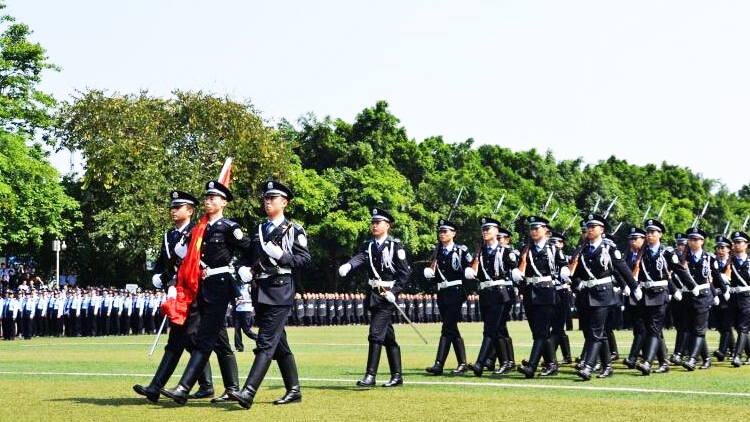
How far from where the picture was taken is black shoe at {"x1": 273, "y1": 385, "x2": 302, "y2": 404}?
1207 centimetres

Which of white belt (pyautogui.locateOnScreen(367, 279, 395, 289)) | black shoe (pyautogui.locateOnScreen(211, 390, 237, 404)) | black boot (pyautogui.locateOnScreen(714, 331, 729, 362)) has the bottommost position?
black shoe (pyautogui.locateOnScreen(211, 390, 237, 404))

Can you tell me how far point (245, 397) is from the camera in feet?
37.6

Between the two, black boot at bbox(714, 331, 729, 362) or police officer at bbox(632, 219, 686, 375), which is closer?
police officer at bbox(632, 219, 686, 375)

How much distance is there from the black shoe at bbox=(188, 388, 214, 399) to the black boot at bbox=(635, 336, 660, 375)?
6415 millimetres

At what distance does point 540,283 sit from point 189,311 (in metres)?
5.71

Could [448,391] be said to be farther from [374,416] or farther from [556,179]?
[556,179]

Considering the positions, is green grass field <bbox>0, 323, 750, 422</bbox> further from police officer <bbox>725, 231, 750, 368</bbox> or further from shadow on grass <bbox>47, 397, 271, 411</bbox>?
police officer <bbox>725, 231, 750, 368</bbox>

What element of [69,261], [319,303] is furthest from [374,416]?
[69,261]

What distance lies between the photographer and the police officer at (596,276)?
51.2ft

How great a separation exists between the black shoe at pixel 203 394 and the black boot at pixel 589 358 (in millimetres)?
4983

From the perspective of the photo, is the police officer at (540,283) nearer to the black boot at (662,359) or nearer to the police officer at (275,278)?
the black boot at (662,359)

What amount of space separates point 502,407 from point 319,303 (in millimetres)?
35583

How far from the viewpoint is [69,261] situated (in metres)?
54.9

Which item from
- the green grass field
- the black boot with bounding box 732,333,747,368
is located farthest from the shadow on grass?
the black boot with bounding box 732,333,747,368
